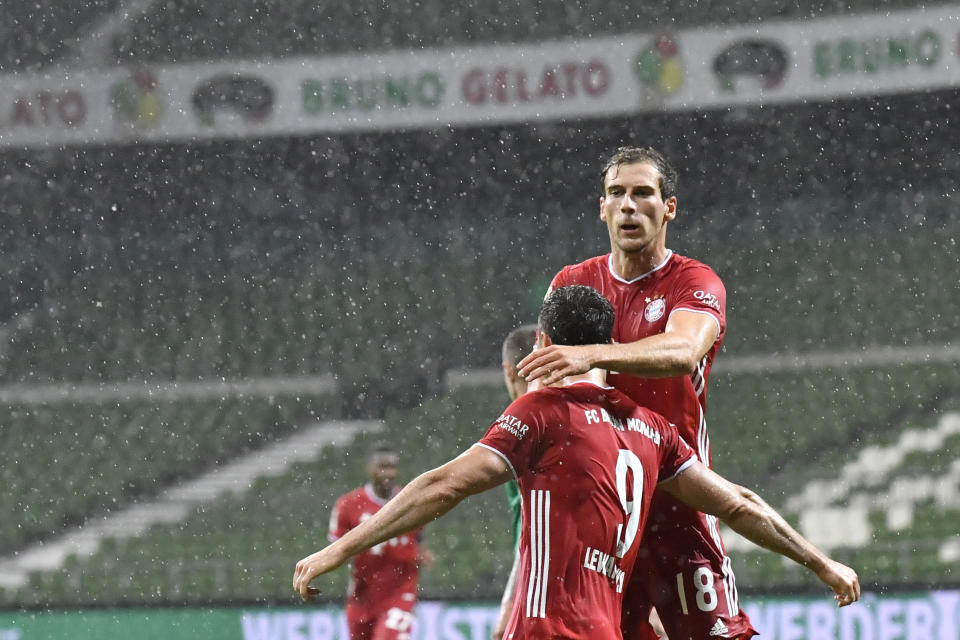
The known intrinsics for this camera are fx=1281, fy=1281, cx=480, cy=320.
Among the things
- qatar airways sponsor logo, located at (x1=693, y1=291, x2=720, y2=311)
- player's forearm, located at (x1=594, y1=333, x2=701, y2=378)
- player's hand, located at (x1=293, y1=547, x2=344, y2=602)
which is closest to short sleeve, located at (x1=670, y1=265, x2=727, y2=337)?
qatar airways sponsor logo, located at (x1=693, y1=291, x2=720, y2=311)

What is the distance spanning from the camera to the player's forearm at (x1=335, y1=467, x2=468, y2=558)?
3.23 meters

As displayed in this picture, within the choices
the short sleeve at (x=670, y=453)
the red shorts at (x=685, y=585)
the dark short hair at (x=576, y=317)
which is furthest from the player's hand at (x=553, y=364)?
the red shorts at (x=685, y=585)

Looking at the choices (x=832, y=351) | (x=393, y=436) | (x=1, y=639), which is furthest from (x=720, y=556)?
(x=832, y=351)

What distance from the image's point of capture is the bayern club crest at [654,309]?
3.88 meters

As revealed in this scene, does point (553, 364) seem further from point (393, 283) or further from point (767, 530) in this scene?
point (393, 283)

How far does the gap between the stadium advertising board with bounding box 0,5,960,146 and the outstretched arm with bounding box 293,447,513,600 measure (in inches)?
567

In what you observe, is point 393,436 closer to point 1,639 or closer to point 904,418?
point 904,418

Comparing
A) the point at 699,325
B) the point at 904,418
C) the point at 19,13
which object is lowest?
the point at 699,325

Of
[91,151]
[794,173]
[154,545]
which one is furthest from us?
[91,151]

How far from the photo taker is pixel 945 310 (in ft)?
60.5

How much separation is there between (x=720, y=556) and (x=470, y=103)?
46.3 ft

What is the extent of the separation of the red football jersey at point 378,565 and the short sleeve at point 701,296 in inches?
165

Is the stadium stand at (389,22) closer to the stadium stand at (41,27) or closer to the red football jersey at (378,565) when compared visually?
the stadium stand at (41,27)

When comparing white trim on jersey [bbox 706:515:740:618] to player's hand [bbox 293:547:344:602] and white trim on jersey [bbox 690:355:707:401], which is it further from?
player's hand [bbox 293:547:344:602]
